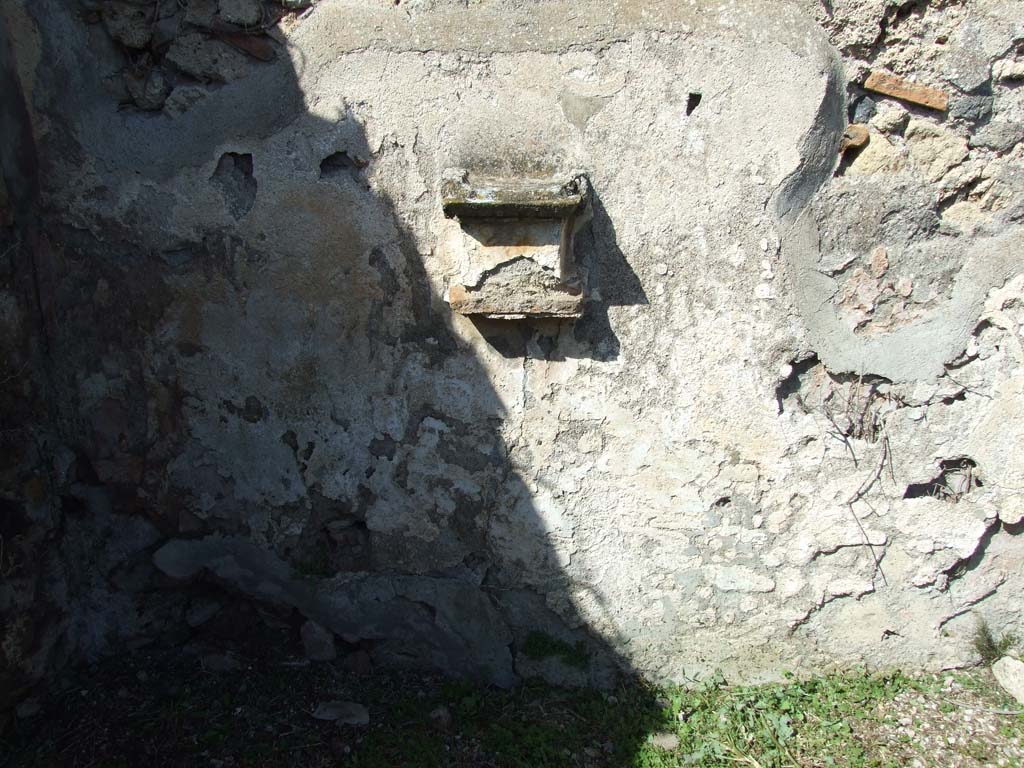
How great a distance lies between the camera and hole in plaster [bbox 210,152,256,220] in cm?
248

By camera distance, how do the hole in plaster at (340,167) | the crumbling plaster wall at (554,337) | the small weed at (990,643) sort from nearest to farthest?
the crumbling plaster wall at (554,337), the hole in plaster at (340,167), the small weed at (990,643)

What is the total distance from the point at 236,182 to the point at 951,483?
229cm

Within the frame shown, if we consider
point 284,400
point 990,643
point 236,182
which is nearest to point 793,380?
point 990,643

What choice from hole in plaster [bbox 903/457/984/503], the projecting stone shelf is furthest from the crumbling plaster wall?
the projecting stone shelf

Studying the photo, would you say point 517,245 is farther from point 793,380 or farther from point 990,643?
point 990,643

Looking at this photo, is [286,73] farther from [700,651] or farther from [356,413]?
[700,651]

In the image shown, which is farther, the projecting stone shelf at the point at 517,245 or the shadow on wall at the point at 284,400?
the shadow on wall at the point at 284,400

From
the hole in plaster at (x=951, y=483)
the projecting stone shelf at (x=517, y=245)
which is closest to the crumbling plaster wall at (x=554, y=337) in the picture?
the hole in plaster at (x=951, y=483)

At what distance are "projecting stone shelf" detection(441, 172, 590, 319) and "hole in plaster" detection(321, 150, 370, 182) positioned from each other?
1.11 feet

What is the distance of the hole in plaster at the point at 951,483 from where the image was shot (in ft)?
8.10

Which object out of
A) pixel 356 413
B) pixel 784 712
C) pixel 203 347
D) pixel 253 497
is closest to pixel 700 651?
pixel 784 712

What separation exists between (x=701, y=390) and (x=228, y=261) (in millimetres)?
1465

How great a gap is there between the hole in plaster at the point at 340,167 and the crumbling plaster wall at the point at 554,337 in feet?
0.04

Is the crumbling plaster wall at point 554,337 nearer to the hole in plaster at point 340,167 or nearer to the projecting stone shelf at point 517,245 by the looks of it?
the hole in plaster at point 340,167
